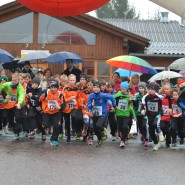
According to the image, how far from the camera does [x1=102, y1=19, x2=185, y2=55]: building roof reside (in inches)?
875

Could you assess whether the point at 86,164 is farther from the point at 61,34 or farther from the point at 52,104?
the point at 61,34

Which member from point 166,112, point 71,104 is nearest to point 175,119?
point 166,112

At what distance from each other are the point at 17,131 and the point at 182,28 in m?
18.8

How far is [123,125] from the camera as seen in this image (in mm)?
10547

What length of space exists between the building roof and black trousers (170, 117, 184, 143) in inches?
429

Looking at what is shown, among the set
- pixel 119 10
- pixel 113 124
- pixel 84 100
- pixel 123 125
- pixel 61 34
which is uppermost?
pixel 119 10

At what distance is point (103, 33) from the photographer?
69.1 feet

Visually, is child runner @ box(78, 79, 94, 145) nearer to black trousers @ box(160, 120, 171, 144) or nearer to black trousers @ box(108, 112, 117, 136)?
black trousers @ box(108, 112, 117, 136)

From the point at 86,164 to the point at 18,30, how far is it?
47.1ft

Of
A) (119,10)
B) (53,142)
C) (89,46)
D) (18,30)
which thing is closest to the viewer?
(53,142)

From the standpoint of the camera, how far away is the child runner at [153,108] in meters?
10.2

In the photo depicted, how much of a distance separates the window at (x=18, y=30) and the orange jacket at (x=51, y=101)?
11.0 meters

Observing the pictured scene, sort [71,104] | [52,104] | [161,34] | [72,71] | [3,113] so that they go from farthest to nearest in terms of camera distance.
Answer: [161,34]
[72,71]
[3,113]
[71,104]
[52,104]

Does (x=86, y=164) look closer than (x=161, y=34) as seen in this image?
Yes
